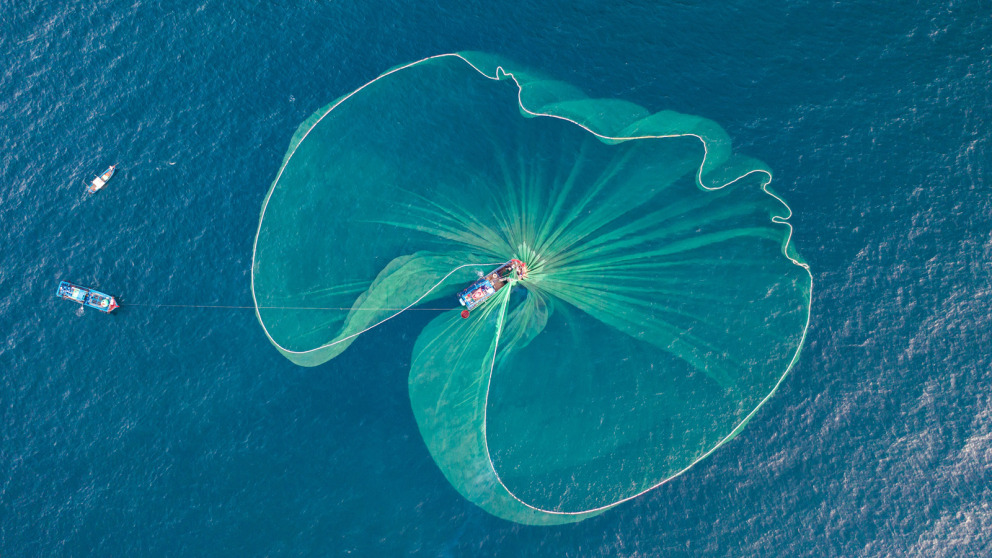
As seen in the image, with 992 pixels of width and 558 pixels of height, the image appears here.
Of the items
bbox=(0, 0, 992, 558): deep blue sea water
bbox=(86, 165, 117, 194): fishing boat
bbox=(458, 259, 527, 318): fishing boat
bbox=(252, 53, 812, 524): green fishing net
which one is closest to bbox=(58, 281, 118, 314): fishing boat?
bbox=(0, 0, 992, 558): deep blue sea water

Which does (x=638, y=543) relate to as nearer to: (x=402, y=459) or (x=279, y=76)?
(x=402, y=459)

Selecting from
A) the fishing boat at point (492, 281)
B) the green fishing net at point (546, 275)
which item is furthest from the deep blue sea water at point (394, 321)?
the fishing boat at point (492, 281)

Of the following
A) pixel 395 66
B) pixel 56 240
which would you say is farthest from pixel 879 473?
pixel 56 240

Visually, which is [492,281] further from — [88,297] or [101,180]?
[101,180]

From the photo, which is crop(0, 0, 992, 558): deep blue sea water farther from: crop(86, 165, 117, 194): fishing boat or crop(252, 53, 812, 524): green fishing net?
crop(252, 53, 812, 524): green fishing net

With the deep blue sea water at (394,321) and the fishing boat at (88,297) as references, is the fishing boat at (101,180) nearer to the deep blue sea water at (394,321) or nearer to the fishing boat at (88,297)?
the deep blue sea water at (394,321)
